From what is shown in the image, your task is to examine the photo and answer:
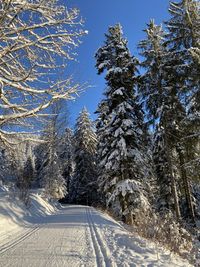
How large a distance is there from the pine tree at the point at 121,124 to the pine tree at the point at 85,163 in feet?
77.4

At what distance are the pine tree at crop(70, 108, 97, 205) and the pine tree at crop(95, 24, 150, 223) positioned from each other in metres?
23.6

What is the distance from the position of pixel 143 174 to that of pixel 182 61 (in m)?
6.37

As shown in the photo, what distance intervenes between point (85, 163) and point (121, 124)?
2658cm

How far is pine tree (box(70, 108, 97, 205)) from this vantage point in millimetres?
43000

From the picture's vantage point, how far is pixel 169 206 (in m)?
27.4

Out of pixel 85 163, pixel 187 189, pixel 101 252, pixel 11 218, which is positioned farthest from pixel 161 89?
pixel 85 163

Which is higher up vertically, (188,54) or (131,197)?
(188,54)

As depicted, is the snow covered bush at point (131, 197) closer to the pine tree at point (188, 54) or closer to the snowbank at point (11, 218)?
the pine tree at point (188, 54)

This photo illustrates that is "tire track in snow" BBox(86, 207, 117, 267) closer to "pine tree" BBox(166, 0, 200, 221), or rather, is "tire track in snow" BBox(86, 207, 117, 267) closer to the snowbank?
the snowbank

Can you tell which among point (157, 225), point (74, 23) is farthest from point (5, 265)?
point (74, 23)

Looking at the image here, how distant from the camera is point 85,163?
4381 centimetres

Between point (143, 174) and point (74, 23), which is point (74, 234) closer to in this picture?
point (74, 23)

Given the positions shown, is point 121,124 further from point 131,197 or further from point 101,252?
point 101,252

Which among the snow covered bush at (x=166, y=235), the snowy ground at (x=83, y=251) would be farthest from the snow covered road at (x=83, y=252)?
the snow covered bush at (x=166, y=235)
